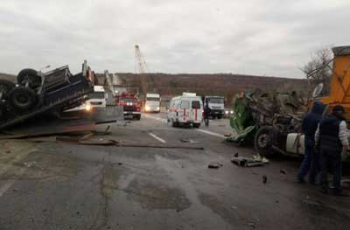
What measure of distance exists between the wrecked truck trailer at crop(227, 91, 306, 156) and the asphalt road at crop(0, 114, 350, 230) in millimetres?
879

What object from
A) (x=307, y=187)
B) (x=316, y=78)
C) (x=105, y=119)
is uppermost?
(x=316, y=78)

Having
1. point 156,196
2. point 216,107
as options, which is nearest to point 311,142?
point 156,196

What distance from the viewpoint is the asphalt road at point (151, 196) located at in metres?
4.58

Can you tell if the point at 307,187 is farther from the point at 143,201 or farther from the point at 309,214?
the point at 143,201

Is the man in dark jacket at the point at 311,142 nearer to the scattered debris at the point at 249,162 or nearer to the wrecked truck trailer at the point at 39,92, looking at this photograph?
the scattered debris at the point at 249,162

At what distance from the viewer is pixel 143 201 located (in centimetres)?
544

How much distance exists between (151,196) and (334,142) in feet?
11.4

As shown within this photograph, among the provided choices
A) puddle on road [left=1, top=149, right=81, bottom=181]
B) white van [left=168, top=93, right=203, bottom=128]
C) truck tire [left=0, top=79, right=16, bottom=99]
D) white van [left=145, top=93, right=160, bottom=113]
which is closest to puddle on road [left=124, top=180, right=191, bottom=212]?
puddle on road [left=1, top=149, right=81, bottom=181]

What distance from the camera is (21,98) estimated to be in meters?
12.8

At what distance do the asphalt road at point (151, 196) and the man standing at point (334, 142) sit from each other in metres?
0.38

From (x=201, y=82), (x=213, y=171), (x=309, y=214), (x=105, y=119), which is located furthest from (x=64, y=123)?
(x=201, y=82)

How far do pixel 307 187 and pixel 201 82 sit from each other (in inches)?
4774

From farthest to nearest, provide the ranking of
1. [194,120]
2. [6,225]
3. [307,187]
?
[194,120]
[307,187]
[6,225]

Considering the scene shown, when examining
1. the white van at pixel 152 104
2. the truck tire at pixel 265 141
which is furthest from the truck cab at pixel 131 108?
the truck tire at pixel 265 141
